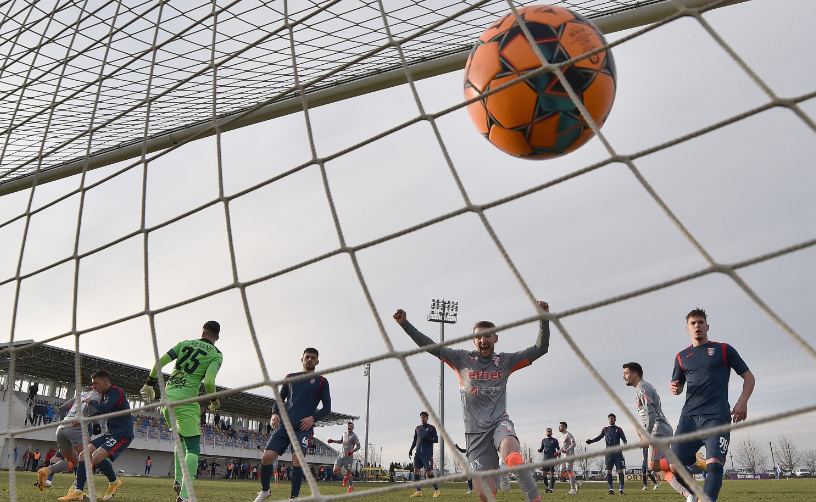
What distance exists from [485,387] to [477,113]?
200 cm

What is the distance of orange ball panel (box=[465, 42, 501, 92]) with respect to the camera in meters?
2.68

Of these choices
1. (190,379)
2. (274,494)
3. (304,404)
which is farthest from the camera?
(274,494)

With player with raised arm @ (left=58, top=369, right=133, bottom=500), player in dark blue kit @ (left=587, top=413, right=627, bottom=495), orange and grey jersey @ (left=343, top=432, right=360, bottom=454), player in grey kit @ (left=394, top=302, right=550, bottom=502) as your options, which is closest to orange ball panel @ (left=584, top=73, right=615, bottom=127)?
player in grey kit @ (left=394, top=302, right=550, bottom=502)

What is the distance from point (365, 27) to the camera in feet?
13.8

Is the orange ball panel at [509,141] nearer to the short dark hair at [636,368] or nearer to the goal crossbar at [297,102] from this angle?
the goal crossbar at [297,102]

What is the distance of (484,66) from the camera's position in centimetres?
272

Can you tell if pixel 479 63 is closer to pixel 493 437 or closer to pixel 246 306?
pixel 246 306

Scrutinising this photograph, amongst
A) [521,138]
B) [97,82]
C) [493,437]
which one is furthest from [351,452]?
[521,138]

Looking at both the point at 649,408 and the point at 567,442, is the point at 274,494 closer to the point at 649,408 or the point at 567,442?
the point at 649,408

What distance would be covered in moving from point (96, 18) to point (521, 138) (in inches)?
128

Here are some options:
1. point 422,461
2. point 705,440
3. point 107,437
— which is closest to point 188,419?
point 107,437

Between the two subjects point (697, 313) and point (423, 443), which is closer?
point (697, 313)

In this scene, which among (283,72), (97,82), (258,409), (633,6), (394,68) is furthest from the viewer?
(258,409)

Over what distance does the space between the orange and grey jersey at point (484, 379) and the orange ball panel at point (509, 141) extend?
1.56 metres
